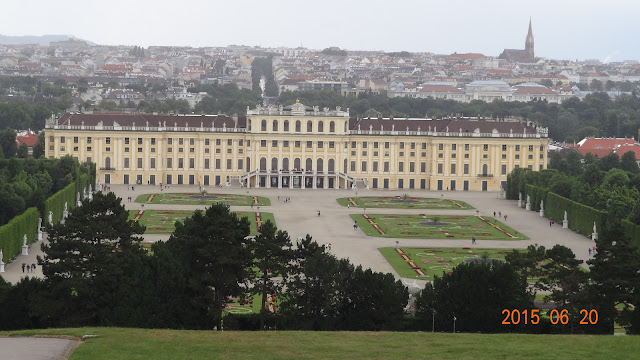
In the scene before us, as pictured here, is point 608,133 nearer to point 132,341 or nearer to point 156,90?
point 156,90

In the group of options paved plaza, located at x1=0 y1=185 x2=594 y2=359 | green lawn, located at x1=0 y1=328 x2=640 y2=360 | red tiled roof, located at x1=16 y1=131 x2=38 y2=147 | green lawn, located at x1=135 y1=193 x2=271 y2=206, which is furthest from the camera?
red tiled roof, located at x1=16 y1=131 x2=38 y2=147

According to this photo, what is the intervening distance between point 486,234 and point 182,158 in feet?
123

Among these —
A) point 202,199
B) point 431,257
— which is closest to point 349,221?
point 202,199

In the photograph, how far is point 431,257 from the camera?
61.3 metres

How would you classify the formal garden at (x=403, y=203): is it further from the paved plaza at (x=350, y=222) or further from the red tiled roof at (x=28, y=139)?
the red tiled roof at (x=28, y=139)

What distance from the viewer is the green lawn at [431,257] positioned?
56469 millimetres

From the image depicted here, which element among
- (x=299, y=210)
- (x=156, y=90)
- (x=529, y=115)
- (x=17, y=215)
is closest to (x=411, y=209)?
(x=299, y=210)

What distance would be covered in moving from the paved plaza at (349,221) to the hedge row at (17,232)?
54 centimetres

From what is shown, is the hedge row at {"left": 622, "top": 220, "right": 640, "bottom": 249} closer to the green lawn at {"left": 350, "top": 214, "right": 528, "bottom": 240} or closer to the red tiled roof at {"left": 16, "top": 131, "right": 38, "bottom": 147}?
the green lawn at {"left": 350, "top": 214, "right": 528, "bottom": 240}

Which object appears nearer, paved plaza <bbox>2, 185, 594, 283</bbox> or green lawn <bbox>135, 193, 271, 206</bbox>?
paved plaza <bbox>2, 185, 594, 283</bbox>

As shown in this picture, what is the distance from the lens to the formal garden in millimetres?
87812
